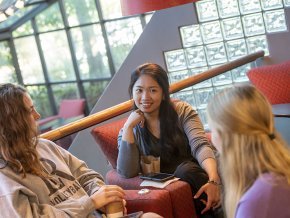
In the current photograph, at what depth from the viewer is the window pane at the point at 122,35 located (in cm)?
753

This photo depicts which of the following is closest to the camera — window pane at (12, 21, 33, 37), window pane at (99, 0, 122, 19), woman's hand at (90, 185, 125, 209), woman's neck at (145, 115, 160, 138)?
woman's hand at (90, 185, 125, 209)

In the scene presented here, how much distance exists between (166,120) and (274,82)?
1.39 meters

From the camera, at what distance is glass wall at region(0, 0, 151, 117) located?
26.0 ft

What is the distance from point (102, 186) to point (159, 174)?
0.36 m

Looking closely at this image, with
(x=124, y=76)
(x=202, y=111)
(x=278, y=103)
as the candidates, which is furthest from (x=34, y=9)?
(x=278, y=103)

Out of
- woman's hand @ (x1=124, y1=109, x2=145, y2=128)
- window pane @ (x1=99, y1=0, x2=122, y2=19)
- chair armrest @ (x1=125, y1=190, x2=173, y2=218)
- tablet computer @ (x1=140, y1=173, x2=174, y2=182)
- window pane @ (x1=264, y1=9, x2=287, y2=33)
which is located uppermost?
window pane @ (x1=99, y1=0, x2=122, y2=19)

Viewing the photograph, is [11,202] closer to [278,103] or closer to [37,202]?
[37,202]

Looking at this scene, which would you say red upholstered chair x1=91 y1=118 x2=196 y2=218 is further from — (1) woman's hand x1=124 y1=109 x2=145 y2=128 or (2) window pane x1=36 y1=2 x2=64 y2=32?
(2) window pane x1=36 y1=2 x2=64 y2=32

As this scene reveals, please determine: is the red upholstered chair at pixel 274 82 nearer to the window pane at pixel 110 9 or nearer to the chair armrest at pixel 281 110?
the chair armrest at pixel 281 110

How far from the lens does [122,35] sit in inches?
308

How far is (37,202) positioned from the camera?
6.21ft

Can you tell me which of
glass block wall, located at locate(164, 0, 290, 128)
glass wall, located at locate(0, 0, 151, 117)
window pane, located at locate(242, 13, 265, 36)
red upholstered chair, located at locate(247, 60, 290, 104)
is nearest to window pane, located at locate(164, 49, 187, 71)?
glass block wall, located at locate(164, 0, 290, 128)

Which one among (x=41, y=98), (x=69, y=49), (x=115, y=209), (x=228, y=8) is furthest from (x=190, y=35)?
(x=41, y=98)

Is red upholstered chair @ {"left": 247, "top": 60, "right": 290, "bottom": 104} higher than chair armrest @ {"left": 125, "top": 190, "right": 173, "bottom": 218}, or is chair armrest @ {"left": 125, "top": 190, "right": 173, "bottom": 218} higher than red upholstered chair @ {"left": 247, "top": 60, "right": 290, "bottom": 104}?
red upholstered chair @ {"left": 247, "top": 60, "right": 290, "bottom": 104}
